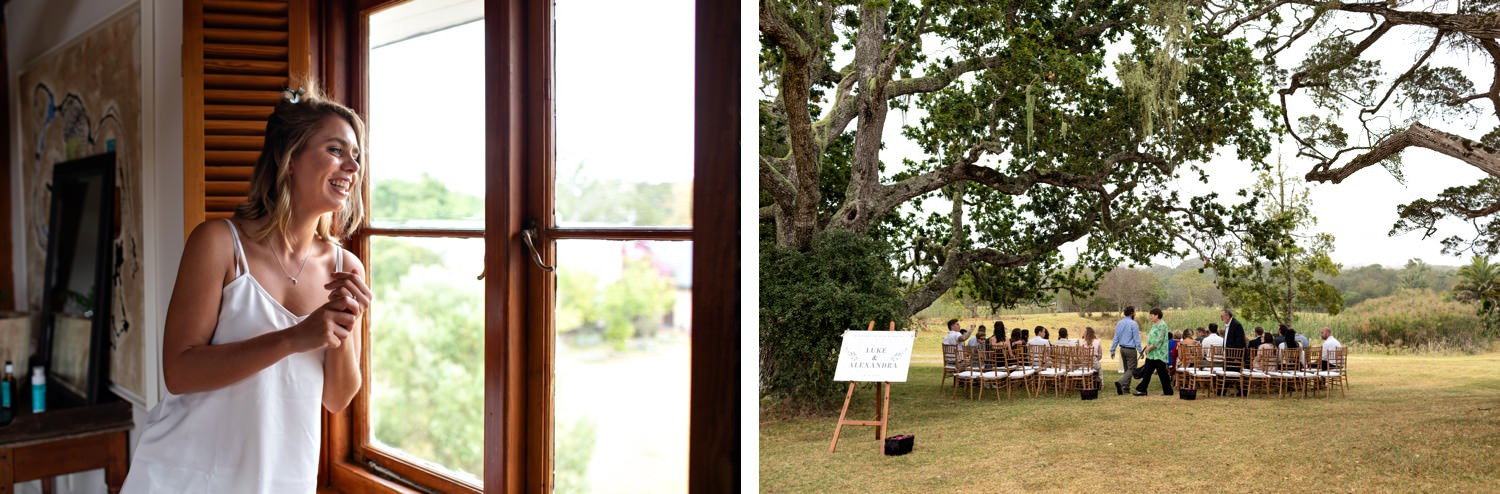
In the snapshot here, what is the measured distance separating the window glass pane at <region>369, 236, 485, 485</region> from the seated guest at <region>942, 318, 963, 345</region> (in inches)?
109

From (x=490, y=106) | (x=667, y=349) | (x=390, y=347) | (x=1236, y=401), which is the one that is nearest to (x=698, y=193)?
(x=667, y=349)

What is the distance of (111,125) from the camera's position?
8.51 ft

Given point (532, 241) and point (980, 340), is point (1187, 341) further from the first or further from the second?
point (532, 241)

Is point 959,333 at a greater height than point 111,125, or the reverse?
point 111,125

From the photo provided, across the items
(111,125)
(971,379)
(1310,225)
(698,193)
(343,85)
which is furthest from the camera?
(971,379)

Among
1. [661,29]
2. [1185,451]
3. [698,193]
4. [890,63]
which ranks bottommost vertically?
[1185,451]

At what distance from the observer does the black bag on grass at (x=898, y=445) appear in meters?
4.11

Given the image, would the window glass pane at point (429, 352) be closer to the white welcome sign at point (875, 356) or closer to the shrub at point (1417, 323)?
the white welcome sign at point (875, 356)

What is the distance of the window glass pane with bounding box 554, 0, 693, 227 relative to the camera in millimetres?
1538

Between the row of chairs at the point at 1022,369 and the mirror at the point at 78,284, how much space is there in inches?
129

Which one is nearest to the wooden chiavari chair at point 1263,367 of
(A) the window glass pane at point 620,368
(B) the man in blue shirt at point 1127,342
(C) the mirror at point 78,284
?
(B) the man in blue shirt at point 1127,342

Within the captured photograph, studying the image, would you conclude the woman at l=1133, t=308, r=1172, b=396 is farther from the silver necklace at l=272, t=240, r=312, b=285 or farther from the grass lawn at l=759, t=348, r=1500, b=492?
Answer: the silver necklace at l=272, t=240, r=312, b=285

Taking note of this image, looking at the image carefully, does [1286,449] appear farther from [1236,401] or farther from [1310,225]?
[1310,225]

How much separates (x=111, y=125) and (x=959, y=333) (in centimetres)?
335
